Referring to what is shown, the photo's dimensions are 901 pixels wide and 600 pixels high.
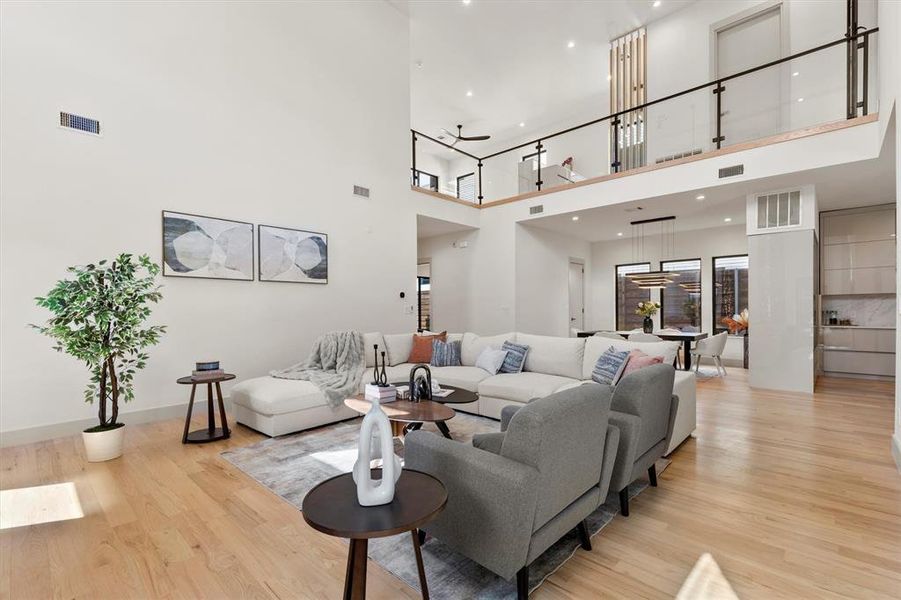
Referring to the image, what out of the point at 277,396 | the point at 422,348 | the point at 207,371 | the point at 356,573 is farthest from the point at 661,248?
the point at 356,573

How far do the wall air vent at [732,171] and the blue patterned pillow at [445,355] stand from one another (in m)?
4.35

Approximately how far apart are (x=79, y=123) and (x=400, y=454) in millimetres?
4490

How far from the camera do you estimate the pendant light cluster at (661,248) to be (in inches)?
306

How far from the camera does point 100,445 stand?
3.29 m

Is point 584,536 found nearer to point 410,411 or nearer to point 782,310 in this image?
point 410,411

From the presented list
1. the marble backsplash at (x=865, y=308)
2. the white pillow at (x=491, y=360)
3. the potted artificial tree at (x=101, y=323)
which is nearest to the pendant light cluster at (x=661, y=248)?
the marble backsplash at (x=865, y=308)

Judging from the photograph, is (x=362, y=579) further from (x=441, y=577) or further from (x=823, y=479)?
(x=823, y=479)

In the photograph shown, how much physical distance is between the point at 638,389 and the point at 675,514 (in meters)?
0.80

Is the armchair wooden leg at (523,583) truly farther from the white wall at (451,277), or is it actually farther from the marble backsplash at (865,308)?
the marble backsplash at (865,308)

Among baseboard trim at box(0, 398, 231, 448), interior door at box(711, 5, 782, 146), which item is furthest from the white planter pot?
interior door at box(711, 5, 782, 146)

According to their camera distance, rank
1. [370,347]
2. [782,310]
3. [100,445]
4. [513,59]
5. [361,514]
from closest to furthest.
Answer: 1. [361,514]
2. [100,445]
3. [370,347]
4. [782,310]
5. [513,59]

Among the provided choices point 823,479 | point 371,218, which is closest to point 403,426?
point 823,479

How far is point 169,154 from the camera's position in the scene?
456 cm

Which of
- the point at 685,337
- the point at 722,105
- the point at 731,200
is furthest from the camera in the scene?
the point at 685,337
